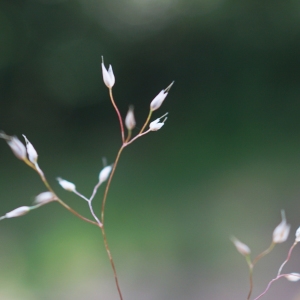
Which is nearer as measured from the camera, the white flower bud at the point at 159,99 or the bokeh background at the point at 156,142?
the white flower bud at the point at 159,99

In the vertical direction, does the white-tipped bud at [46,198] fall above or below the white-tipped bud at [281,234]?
above

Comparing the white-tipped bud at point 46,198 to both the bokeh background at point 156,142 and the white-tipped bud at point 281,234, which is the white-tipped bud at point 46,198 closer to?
the white-tipped bud at point 281,234

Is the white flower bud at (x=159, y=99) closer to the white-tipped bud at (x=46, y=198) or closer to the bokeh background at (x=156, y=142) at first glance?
the white-tipped bud at (x=46, y=198)

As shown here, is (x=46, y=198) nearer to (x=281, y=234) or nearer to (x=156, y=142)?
(x=281, y=234)

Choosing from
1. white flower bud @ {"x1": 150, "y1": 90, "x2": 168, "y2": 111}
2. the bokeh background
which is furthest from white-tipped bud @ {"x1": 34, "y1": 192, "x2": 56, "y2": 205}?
the bokeh background

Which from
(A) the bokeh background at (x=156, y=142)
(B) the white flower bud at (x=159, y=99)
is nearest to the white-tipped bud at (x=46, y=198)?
(B) the white flower bud at (x=159, y=99)

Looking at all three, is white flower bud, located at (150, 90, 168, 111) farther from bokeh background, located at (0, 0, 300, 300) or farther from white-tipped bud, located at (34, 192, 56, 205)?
bokeh background, located at (0, 0, 300, 300)

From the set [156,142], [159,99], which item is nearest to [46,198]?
[159,99]

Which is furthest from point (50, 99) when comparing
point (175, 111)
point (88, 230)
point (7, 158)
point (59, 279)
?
point (59, 279)

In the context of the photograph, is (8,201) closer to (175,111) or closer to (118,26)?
(175,111)

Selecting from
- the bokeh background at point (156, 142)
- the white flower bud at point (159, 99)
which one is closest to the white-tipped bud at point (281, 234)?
the white flower bud at point (159, 99)
